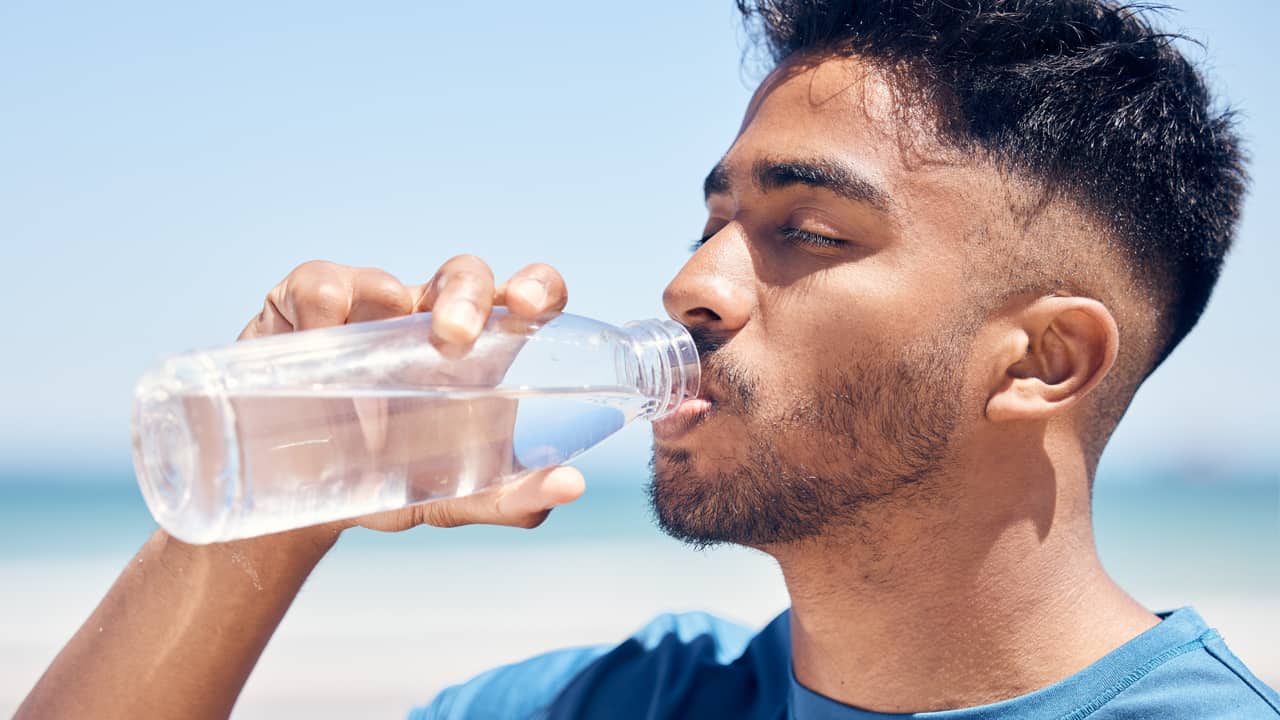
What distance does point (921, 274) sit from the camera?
6.52 feet

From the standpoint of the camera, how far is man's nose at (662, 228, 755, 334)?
197 centimetres

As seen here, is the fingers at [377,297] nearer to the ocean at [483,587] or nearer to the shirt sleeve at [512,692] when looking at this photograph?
the shirt sleeve at [512,692]

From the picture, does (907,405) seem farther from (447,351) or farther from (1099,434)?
(447,351)

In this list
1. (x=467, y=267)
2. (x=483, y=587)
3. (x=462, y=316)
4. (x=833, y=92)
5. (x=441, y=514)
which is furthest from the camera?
(x=483, y=587)

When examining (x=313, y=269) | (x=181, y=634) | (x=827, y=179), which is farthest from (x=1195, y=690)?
(x=181, y=634)

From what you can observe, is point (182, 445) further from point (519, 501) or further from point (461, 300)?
point (519, 501)

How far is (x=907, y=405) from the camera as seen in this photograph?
2.00 meters

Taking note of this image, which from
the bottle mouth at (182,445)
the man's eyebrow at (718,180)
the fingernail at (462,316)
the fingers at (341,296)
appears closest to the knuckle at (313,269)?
the fingers at (341,296)

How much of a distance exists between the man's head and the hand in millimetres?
361

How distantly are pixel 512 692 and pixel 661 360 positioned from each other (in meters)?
1.03

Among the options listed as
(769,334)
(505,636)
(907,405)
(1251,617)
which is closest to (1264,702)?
(907,405)

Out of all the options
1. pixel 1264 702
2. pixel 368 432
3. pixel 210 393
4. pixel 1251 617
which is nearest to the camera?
pixel 210 393

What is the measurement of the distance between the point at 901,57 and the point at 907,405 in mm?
696

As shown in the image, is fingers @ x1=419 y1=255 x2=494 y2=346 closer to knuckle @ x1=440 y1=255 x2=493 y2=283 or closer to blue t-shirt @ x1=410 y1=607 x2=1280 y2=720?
knuckle @ x1=440 y1=255 x2=493 y2=283
